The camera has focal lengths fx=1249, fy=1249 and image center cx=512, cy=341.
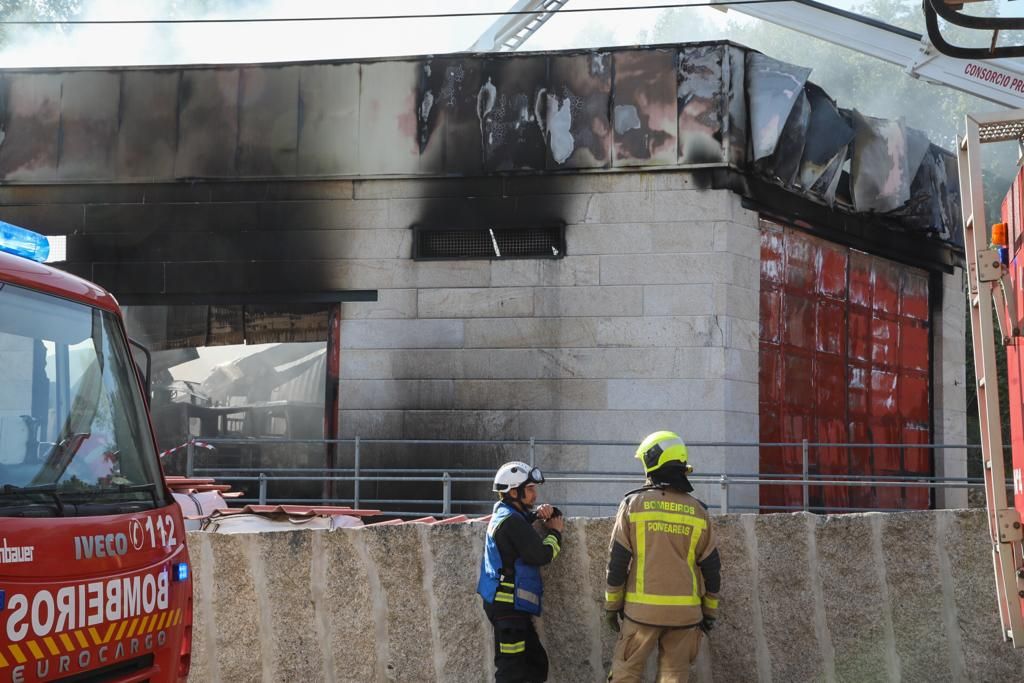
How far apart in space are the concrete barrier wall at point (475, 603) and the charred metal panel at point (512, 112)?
820 cm

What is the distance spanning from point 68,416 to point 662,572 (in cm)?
324

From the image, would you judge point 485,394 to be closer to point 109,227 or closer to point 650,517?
point 109,227

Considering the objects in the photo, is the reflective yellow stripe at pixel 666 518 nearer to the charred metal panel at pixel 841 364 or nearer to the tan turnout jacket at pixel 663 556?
the tan turnout jacket at pixel 663 556

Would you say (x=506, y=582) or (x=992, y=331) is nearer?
(x=992, y=331)

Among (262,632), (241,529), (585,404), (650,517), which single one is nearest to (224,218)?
(585,404)

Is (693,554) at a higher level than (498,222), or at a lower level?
lower

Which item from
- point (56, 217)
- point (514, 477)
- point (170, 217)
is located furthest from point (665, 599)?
point (56, 217)

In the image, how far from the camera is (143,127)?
Answer: 631 inches

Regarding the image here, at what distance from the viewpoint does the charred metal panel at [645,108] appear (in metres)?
14.9

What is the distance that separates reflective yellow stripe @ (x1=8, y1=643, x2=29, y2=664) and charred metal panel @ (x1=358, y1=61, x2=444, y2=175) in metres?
11.4

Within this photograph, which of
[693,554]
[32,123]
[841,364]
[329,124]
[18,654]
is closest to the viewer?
[18,654]

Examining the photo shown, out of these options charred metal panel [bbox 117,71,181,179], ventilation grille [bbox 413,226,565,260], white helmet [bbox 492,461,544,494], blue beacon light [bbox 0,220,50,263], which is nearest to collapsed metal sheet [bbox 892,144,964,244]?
ventilation grille [bbox 413,226,565,260]

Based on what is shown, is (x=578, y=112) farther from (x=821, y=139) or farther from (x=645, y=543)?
(x=645, y=543)

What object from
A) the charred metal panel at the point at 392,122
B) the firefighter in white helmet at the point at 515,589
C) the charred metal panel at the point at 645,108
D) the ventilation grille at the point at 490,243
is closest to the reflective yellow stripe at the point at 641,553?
the firefighter in white helmet at the point at 515,589
